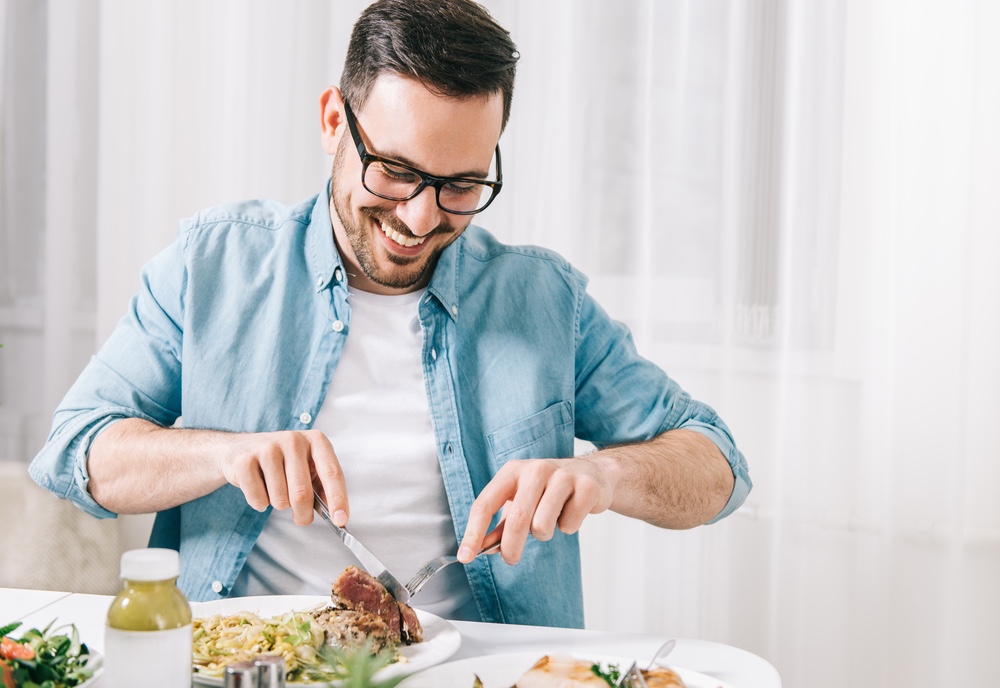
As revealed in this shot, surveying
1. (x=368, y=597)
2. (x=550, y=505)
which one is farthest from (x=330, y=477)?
(x=550, y=505)

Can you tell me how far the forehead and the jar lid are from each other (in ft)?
2.44

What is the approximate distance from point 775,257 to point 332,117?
1.04 m

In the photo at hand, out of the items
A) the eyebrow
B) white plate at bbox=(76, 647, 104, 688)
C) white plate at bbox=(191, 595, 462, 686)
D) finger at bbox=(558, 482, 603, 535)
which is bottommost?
white plate at bbox=(191, 595, 462, 686)

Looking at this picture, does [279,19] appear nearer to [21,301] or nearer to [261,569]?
[21,301]

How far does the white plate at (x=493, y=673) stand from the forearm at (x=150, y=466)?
18.2 inches

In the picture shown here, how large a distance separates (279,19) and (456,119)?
1106 mm

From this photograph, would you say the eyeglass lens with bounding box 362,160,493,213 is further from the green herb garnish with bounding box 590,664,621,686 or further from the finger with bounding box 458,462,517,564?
the green herb garnish with bounding box 590,664,621,686

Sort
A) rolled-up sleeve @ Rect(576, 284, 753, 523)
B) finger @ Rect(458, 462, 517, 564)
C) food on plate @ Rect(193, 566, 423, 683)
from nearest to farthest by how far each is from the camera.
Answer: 1. food on plate @ Rect(193, 566, 423, 683)
2. finger @ Rect(458, 462, 517, 564)
3. rolled-up sleeve @ Rect(576, 284, 753, 523)

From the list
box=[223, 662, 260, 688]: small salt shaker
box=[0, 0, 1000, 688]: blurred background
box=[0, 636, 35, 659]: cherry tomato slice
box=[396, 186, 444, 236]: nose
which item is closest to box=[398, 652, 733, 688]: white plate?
box=[223, 662, 260, 688]: small salt shaker

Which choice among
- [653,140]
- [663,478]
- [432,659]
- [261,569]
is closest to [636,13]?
[653,140]

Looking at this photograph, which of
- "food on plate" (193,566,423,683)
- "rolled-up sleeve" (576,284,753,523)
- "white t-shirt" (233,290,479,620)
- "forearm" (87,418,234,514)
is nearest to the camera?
"food on plate" (193,566,423,683)

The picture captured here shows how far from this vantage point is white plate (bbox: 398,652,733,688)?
0.92 m

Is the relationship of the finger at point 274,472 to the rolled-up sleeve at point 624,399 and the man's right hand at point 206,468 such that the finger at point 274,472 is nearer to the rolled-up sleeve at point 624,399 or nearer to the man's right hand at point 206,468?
the man's right hand at point 206,468

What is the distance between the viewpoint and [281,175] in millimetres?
2244
